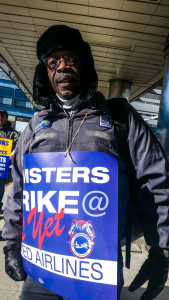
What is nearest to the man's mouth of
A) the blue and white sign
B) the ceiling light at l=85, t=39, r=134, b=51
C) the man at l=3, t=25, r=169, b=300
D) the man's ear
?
the man at l=3, t=25, r=169, b=300

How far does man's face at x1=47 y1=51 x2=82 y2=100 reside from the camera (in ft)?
3.90

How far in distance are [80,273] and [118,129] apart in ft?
2.06

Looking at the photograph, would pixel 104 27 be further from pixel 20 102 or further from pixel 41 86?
pixel 20 102

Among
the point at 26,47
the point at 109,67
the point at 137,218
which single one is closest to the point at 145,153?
the point at 137,218

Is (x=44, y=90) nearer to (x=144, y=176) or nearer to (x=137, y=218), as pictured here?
(x=144, y=176)

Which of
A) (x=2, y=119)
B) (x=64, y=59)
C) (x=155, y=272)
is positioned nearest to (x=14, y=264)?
(x=155, y=272)

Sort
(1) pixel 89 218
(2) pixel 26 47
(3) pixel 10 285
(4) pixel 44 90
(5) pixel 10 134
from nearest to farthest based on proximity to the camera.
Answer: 1. (1) pixel 89 218
2. (4) pixel 44 90
3. (3) pixel 10 285
4. (5) pixel 10 134
5. (2) pixel 26 47

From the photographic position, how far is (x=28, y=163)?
1.10 metres

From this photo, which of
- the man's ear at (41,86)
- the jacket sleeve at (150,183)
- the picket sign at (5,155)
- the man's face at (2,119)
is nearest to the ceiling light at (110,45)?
the man's face at (2,119)

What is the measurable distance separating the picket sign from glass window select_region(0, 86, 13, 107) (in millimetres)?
19539

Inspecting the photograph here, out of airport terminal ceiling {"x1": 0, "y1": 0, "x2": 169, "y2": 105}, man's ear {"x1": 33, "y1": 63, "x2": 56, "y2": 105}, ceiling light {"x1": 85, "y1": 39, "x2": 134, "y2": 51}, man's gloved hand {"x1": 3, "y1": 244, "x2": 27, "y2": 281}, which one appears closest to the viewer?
man's gloved hand {"x1": 3, "y1": 244, "x2": 27, "y2": 281}

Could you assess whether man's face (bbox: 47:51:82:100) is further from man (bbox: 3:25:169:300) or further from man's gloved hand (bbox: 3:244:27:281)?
man's gloved hand (bbox: 3:244:27:281)

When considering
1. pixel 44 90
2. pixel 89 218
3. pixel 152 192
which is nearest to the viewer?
pixel 89 218

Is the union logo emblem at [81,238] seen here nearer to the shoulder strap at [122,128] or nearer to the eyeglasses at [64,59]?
the shoulder strap at [122,128]
